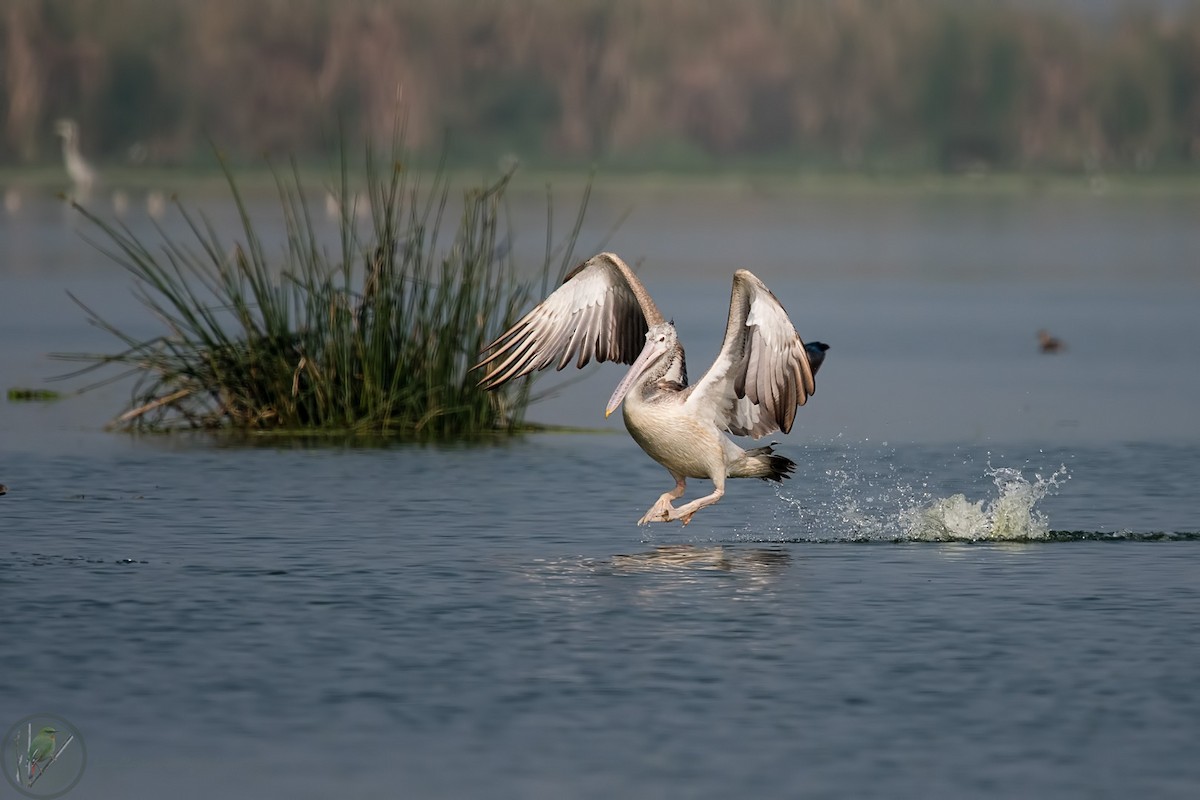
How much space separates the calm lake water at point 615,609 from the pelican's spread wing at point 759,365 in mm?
A: 770

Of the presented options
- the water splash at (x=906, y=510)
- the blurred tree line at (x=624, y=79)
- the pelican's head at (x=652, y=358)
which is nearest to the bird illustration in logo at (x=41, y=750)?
the pelican's head at (x=652, y=358)

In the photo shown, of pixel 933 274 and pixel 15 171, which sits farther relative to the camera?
pixel 15 171

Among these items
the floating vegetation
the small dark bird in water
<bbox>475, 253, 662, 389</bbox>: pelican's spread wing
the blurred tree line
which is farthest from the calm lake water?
the blurred tree line

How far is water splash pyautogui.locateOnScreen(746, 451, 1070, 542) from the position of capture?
43.8ft

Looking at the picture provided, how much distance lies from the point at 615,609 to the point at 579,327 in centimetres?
309

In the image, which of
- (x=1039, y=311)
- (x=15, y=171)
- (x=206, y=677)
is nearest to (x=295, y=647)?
(x=206, y=677)

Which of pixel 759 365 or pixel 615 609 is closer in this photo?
pixel 615 609

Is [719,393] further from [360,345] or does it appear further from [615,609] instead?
[360,345]

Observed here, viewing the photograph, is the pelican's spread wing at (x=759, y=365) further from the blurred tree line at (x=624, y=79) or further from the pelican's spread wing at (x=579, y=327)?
the blurred tree line at (x=624, y=79)

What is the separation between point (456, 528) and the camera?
44.2 feet

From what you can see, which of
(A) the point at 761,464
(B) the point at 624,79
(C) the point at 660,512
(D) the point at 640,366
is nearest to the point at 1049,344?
(A) the point at 761,464

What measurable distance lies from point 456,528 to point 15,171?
122m

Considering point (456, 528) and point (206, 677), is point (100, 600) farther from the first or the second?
point (456, 528)

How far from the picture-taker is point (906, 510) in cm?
1433
